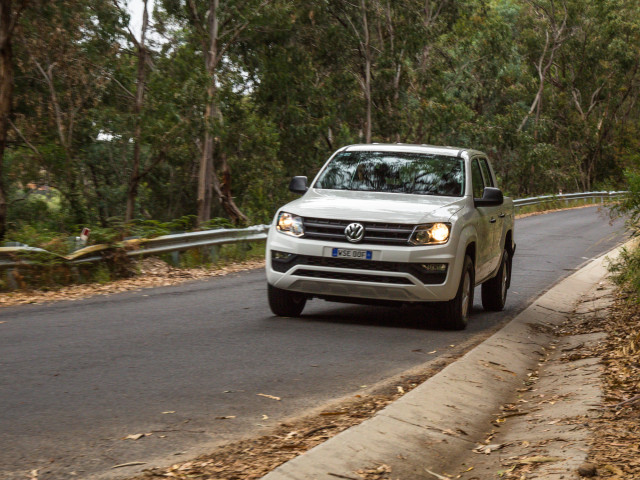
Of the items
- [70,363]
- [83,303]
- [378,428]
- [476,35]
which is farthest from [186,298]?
[476,35]

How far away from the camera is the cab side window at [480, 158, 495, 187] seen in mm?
11588

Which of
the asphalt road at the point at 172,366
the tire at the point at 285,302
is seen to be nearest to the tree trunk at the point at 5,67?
the asphalt road at the point at 172,366

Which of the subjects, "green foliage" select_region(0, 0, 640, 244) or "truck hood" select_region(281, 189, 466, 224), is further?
"green foliage" select_region(0, 0, 640, 244)

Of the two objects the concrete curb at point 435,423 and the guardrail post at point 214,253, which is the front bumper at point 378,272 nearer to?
the concrete curb at point 435,423

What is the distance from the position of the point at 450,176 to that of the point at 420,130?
34.4 meters

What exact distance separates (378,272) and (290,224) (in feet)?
3.44

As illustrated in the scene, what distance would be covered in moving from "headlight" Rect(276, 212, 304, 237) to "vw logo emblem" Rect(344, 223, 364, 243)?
502mm

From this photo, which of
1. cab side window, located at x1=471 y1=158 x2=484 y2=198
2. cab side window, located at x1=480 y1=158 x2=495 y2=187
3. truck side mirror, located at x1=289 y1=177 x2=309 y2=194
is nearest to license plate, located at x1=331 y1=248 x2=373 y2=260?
truck side mirror, located at x1=289 y1=177 x2=309 y2=194

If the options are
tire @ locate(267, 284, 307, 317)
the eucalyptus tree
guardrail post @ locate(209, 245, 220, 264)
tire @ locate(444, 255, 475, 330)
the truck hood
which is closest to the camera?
the truck hood

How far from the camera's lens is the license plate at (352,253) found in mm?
9008

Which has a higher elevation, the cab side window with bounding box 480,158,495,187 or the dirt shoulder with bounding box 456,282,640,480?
the cab side window with bounding box 480,158,495,187

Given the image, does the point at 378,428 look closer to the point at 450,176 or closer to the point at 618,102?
the point at 450,176

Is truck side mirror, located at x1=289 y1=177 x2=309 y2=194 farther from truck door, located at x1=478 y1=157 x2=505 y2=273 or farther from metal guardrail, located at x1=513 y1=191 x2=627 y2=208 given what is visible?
metal guardrail, located at x1=513 y1=191 x2=627 y2=208

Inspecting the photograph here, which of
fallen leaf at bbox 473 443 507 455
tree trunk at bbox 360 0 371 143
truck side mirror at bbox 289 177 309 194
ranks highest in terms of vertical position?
tree trunk at bbox 360 0 371 143
